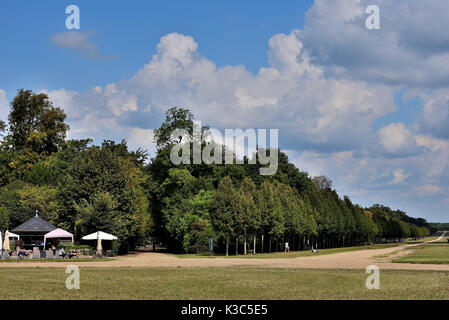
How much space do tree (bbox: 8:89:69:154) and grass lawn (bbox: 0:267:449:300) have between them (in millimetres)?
78043

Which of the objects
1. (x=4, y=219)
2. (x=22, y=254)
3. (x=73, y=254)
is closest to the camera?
(x=22, y=254)

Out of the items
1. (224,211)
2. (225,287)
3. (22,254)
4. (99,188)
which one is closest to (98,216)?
(99,188)

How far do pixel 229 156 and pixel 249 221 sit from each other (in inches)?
1115

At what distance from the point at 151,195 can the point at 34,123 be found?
91.1 feet

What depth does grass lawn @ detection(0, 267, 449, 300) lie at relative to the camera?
877 inches

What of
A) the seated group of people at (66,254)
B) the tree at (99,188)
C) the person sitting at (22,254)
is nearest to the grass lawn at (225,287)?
the person sitting at (22,254)

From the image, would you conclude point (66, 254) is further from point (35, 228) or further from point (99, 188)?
→ point (99, 188)

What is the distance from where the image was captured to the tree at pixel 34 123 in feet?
343

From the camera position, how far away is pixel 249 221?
70312 mm

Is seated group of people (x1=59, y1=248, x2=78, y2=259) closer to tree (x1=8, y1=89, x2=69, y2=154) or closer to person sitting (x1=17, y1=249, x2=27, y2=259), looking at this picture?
person sitting (x1=17, y1=249, x2=27, y2=259)

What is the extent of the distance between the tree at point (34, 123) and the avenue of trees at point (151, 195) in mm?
181

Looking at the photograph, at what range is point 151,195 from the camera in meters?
97.4
